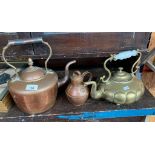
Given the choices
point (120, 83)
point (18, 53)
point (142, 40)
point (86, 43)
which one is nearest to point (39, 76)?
point (18, 53)

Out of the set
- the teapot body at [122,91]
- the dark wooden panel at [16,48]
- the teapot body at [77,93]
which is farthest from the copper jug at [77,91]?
the dark wooden panel at [16,48]

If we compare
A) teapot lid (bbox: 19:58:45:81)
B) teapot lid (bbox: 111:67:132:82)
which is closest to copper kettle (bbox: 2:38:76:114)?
teapot lid (bbox: 19:58:45:81)

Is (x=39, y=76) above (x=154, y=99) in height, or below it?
above

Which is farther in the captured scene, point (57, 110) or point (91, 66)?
point (91, 66)

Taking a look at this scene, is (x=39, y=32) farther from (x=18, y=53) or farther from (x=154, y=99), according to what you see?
(x=154, y=99)

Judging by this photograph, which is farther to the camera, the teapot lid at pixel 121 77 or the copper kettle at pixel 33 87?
the teapot lid at pixel 121 77

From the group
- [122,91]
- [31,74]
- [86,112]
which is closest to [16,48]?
[31,74]

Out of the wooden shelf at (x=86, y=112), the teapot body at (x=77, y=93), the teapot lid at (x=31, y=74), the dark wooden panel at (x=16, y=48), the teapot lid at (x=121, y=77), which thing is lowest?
the wooden shelf at (x=86, y=112)

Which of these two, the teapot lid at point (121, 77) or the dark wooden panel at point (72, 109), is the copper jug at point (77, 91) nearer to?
the dark wooden panel at point (72, 109)

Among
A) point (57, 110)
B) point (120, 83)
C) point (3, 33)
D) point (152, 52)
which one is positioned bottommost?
point (57, 110)

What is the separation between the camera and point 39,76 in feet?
2.99

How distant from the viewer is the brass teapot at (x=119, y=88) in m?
0.96

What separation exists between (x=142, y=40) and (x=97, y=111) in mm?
442

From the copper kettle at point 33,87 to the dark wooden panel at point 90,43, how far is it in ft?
0.19
